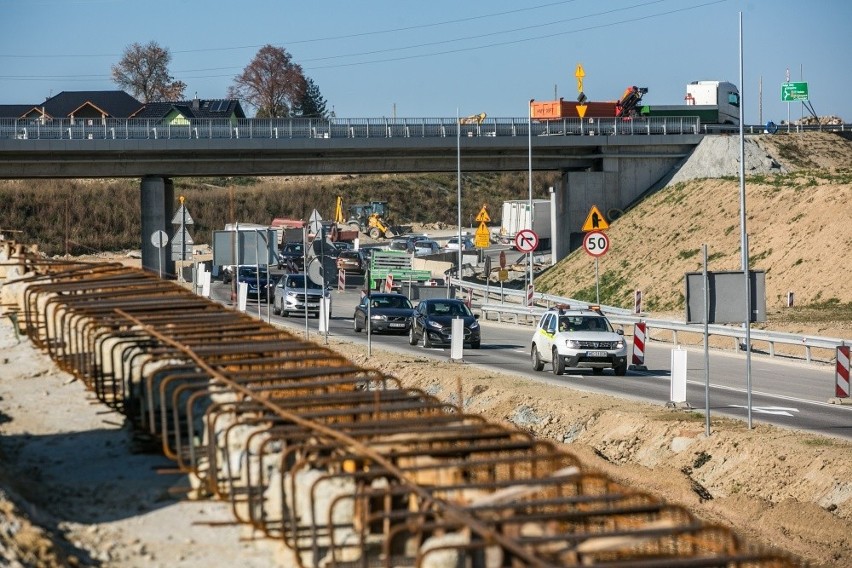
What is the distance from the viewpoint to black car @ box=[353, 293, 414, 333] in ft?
152

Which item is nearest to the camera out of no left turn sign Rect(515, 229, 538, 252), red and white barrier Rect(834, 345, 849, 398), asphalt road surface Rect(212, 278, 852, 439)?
asphalt road surface Rect(212, 278, 852, 439)

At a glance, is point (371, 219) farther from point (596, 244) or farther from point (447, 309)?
point (596, 244)

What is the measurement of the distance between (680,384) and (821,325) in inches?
710

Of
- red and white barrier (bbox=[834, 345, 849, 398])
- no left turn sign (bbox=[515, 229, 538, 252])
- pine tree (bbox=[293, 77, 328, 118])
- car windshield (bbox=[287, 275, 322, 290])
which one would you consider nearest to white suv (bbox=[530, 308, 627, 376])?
red and white barrier (bbox=[834, 345, 849, 398])

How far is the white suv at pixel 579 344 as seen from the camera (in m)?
33.3

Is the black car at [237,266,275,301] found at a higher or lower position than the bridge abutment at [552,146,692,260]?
lower

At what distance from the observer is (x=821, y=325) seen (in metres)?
42.6

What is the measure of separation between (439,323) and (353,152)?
28556mm

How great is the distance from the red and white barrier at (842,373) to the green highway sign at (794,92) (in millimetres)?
64459

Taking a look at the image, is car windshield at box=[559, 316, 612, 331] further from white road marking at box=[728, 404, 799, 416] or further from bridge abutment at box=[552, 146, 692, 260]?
bridge abutment at box=[552, 146, 692, 260]

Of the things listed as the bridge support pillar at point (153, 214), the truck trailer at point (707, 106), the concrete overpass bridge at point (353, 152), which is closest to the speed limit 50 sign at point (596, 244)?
the concrete overpass bridge at point (353, 152)

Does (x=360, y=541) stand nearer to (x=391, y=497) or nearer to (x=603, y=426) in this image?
(x=391, y=497)

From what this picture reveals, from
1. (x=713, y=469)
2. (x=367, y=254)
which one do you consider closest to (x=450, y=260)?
(x=367, y=254)

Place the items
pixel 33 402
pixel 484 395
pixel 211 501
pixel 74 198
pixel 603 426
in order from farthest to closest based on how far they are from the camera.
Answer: pixel 74 198 → pixel 484 395 → pixel 603 426 → pixel 33 402 → pixel 211 501
